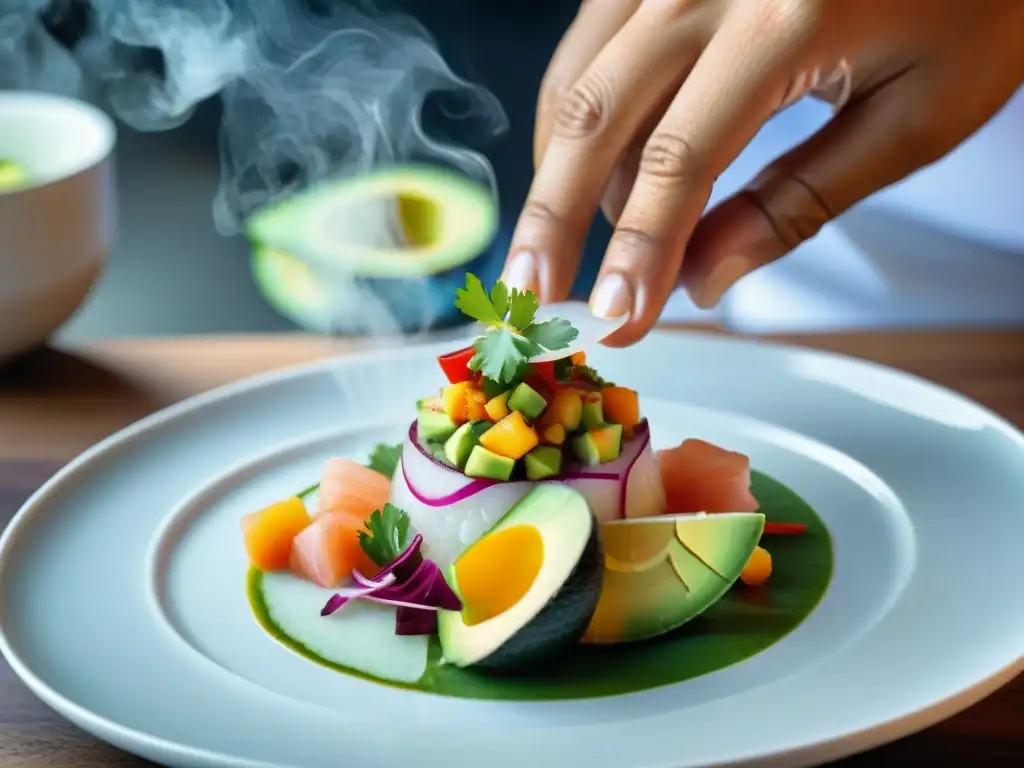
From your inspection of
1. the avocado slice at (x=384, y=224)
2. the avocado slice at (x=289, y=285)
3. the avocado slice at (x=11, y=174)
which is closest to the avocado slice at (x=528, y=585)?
the avocado slice at (x=11, y=174)

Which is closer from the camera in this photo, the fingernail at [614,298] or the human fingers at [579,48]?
the fingernail at [614,298]

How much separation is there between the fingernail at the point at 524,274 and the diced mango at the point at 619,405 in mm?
310

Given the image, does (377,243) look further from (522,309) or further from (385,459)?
(522,309)

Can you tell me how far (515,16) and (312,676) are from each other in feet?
9.18

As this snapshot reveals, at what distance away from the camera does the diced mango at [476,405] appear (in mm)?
1447

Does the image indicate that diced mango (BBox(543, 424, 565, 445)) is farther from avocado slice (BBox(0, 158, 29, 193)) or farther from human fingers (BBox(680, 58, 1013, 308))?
avocado slice (BBox(0, 158, 29, 193))

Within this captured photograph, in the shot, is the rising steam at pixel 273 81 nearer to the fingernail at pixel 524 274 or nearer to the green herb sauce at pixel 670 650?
the fingernail at pixel 524 274

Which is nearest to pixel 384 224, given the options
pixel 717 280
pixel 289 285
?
pixel 289 285

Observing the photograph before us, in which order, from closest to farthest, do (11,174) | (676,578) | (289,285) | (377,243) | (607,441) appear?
(676,578), (607,441), (11,174), (377,243), (289,285)

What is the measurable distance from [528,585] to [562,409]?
236 mm

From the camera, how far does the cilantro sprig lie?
1.40m

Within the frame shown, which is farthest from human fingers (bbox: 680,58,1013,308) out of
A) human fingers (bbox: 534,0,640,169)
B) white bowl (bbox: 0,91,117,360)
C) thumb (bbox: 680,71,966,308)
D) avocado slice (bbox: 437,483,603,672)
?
white bowl (bbox: 0,91,117,360)

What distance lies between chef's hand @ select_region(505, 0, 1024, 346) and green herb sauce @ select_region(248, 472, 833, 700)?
1.39ft

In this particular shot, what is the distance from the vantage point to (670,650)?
4.37 feet
